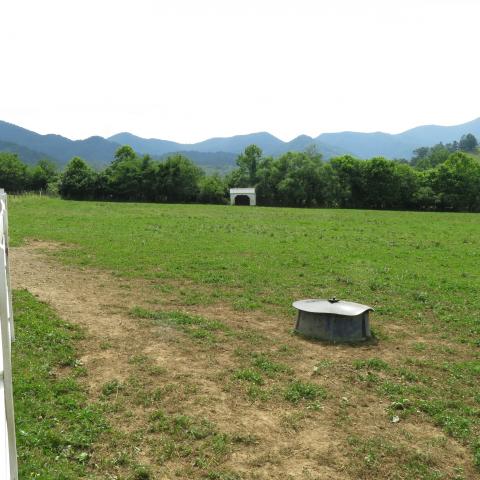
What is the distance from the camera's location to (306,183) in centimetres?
6788

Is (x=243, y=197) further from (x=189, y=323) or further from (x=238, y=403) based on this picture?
(x=238, y=403)

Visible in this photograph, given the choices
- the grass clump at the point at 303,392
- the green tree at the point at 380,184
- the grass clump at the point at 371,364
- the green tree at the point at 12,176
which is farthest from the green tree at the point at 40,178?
the grass clump at the point at 303,392

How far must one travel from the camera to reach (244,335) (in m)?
8.79

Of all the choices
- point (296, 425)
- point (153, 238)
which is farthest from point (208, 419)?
point (153, 238)

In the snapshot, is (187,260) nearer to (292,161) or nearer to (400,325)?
(400,325)

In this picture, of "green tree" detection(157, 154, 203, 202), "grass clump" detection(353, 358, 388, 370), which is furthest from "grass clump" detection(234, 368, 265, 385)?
"green tree" detection(157, 154, 203, 202)

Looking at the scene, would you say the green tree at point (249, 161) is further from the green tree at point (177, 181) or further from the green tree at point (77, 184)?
the green tree at point (77, 184)

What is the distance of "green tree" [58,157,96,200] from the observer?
6819 centimetres

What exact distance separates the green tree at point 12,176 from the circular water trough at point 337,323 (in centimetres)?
8907

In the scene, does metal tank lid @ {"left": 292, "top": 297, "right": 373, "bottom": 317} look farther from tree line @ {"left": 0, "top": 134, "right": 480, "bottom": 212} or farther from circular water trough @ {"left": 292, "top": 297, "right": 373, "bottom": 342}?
tree line @ {"left": 0, "top": 134, "right": 480, "bottom": 212}

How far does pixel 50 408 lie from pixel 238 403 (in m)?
2.37

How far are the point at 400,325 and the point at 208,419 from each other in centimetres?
547

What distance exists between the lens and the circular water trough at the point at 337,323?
8.64 meters

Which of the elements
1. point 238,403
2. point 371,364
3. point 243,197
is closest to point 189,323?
point 238,403
